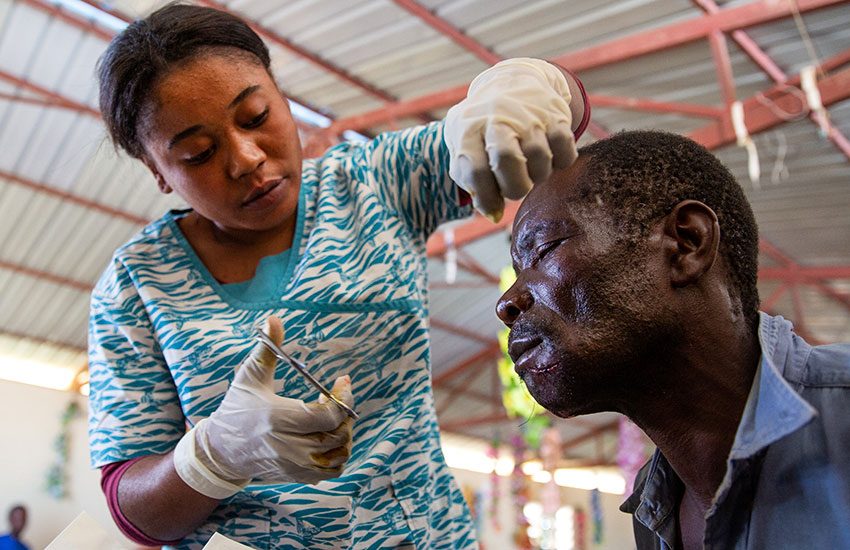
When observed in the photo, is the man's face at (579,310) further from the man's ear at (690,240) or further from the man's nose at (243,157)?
the man's nose at (243,157)

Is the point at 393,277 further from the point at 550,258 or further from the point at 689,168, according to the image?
the point at 689,168

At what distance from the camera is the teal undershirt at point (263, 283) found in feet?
5.56

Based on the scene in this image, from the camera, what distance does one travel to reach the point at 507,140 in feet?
3.83

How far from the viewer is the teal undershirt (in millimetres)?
1693

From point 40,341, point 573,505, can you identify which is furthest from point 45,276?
point 573,505

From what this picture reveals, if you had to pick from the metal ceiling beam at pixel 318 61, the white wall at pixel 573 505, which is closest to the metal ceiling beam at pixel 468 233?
the metal ceiling beam at pixel 318 61

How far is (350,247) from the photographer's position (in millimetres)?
1728

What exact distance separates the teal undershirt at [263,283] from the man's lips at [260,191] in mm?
139

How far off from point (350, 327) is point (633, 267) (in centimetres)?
57

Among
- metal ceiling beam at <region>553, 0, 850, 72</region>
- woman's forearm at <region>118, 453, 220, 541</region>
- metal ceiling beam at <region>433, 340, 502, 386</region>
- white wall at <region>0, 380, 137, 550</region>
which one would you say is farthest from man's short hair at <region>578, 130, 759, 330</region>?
metal ceiling beam at <region>433, 340, 502, 386</region>

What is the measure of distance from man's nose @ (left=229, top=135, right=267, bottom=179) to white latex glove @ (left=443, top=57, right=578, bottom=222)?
0.46m

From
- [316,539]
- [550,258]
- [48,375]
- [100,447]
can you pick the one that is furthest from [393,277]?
[48,375]

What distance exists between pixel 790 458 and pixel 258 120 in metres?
1.14

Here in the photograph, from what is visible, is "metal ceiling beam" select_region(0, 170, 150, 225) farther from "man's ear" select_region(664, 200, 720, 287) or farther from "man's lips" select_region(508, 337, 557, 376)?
"man's ear" select_region(664, 200, 720, 287)
